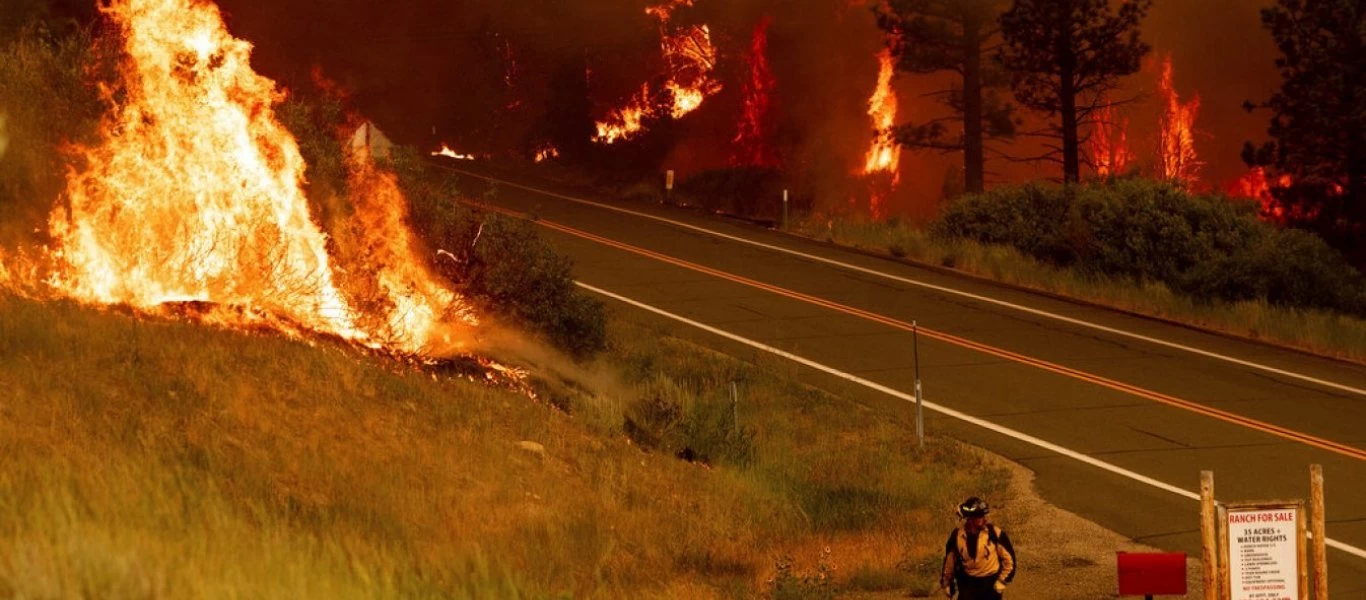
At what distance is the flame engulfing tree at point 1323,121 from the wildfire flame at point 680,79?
25601 mm

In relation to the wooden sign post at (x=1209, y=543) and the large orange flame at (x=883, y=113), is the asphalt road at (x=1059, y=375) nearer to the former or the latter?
the wooden sign post at (x=1209, y=543)

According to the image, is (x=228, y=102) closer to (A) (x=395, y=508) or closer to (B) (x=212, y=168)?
(B) (x=212, y=168)

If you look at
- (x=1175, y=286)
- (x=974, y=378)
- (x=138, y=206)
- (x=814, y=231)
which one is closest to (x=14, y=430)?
(x=138, y=206)

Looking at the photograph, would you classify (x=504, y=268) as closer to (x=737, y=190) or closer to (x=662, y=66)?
(x=737, y=190)

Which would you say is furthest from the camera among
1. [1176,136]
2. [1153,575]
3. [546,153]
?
[546,153]

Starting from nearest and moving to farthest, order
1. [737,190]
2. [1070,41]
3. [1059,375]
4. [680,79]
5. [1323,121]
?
[1059,375] → [1323,121] → [1070,41] → [737,190] → [680,79]

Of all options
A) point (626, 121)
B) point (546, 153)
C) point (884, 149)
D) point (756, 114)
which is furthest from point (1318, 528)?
point (546, 153)

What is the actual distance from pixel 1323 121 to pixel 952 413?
14134 mm

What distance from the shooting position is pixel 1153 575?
1131 cm

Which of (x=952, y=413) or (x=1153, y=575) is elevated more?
(x=1153, y=575)

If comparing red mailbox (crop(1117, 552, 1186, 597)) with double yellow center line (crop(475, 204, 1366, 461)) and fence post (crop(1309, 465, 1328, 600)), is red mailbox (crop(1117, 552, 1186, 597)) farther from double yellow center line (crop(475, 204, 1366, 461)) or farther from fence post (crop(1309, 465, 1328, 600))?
double yellow center line (crop(475, 204, 1366, 461))

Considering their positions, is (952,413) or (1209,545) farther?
(952,413)

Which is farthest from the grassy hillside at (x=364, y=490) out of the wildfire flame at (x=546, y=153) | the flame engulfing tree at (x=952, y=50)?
the wildfire flame at (x=546, y=153)

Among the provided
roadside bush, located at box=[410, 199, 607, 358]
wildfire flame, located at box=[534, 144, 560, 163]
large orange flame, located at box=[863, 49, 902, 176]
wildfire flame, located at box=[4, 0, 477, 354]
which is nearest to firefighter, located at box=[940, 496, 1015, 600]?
wildfire flame, located at box=[4, 0, 477, 354]
